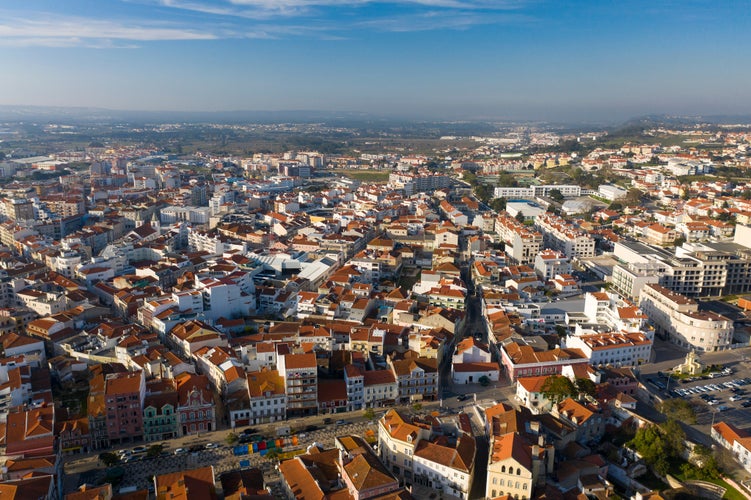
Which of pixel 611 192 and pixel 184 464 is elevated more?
pixel 611 192

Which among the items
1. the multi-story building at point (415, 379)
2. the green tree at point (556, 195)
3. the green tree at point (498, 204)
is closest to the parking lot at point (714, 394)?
the multi-story building at point (415, 379)

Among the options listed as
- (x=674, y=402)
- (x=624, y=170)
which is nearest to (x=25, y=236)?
(x=674, y=402)

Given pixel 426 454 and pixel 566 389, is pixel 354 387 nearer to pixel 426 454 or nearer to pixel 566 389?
pixel 426 454

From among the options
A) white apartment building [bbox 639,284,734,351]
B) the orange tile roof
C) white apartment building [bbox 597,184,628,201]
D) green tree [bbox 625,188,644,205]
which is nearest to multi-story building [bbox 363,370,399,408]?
the orange tile roof

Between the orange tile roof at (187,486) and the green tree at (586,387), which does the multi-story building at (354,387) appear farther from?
the green tree at (586,387)

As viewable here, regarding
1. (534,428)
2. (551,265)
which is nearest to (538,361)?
(534,428)

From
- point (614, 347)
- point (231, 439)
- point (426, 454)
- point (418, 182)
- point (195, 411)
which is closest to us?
point (426, 454)

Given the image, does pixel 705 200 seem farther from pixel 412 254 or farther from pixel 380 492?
pixel 380 492
